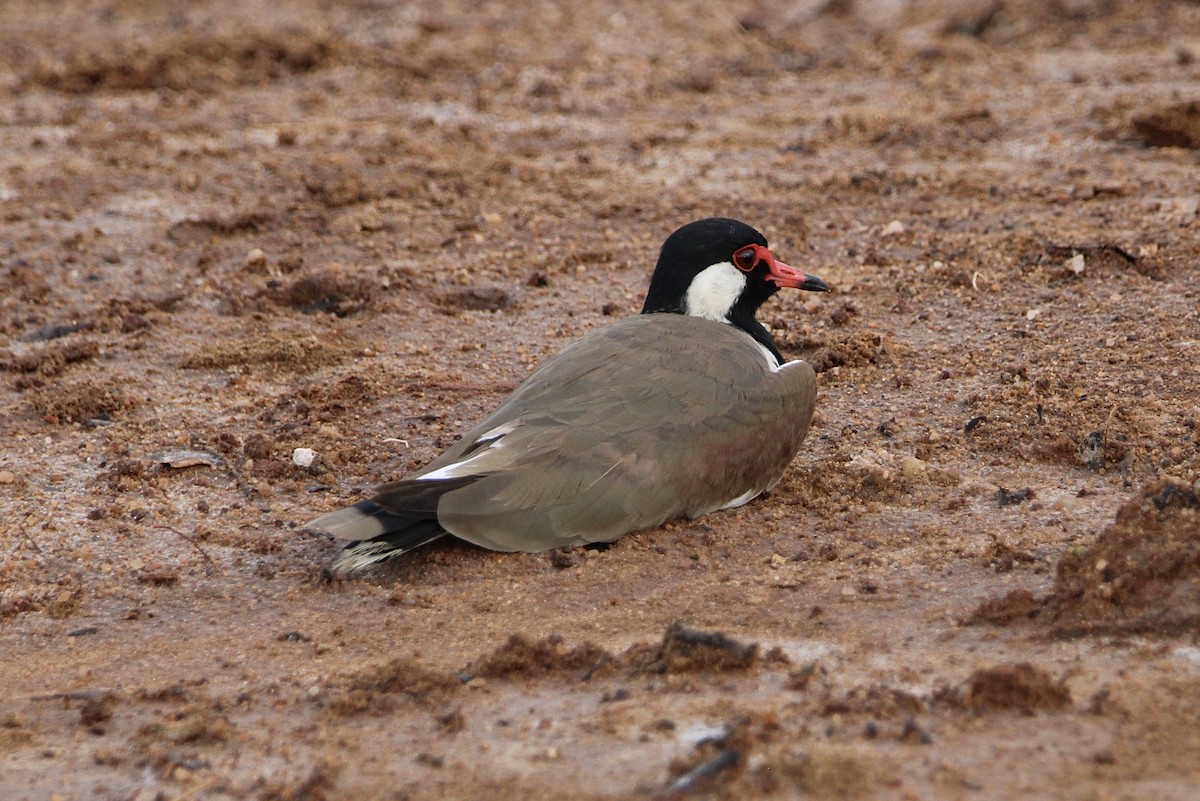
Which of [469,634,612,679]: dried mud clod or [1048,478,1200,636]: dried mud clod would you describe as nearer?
[1048,478,1200,636]: dried mud clod

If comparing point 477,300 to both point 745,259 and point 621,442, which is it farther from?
point 621,442

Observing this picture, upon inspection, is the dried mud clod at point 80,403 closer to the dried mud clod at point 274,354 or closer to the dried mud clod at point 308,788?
the dried mud clod at point 274,354

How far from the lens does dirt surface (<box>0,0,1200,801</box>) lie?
3762 millimetres

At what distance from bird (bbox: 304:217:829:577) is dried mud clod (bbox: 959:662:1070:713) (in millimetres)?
1586

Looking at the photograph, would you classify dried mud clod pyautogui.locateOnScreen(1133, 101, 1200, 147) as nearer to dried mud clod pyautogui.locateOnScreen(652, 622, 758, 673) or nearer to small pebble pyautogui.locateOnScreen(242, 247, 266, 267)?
small pebble pyautogui.locateOnScreen(242, 247, 266, 267)

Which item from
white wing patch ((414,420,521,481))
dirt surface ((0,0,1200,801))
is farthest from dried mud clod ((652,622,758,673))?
white wing patch ((414,420,521,481))

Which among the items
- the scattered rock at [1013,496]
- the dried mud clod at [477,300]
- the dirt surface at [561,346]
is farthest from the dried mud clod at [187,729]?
the dried mud clod at [477,300]

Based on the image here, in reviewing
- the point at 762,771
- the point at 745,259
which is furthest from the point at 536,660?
the point at 745,259

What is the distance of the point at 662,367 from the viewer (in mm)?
5270

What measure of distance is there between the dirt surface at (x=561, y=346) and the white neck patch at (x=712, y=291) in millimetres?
583

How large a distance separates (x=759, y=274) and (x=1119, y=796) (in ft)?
10.5

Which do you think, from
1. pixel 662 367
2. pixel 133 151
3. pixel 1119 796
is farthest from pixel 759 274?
pixel 133 151

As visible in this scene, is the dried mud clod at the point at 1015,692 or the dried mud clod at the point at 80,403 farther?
the dried mud clod at the point at 80,403

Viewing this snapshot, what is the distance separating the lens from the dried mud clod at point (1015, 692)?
364cm
